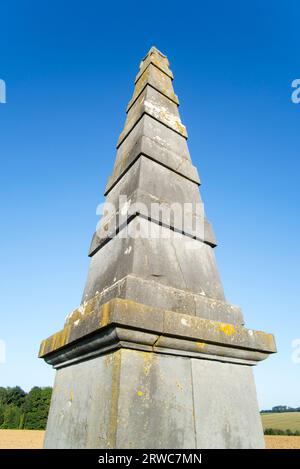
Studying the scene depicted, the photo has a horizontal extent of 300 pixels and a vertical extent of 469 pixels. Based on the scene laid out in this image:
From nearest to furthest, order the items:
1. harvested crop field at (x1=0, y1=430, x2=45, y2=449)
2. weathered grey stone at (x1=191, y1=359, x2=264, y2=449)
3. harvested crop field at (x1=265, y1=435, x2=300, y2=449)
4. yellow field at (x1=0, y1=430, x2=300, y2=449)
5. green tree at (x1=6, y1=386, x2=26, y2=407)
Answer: weathered grey stone at (x1=191, y1=359, x2=264, y2=449)
harvested crop field at (x1=0, y1=430, x2=45, y2=449)
yellow field at (x1=0, y1=430, x2=300, y2=449)
harvested crop field at (x1=265, y1=435, x2=300, y2=449)
green tree at (x1=6, y1=386, x2=26, y2=407)

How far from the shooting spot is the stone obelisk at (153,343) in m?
1.61

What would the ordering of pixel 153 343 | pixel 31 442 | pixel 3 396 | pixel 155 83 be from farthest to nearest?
pixel 3 396
pixel 31 442
pixel 155 83
pixel 153 343

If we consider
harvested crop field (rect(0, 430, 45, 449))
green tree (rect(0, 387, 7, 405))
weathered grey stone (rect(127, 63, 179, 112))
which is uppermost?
green tree (rect(0, 387, 7, 405))

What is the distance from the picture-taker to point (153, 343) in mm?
1746

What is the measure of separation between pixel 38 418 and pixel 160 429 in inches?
2222

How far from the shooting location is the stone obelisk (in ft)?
5.29

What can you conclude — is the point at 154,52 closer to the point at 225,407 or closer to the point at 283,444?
the point at 225,407

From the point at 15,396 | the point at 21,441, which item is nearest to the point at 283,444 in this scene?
the point at 21,441

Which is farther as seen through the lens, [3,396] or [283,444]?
[3,396]

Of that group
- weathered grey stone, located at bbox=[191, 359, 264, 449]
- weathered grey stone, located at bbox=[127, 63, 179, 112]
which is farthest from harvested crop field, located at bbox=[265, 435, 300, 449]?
weathered grey stone, located at bbox=[127, 63, 179, 112]

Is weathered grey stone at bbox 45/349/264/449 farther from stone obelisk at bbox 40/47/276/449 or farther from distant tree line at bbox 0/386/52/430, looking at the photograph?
distant tree line at bbox 0/386/52/430

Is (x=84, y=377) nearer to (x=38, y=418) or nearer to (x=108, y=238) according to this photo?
(x=108, y=238)

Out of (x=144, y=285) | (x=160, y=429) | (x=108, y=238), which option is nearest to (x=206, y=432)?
(x=160, y=429)

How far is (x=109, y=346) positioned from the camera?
171 centimetres
